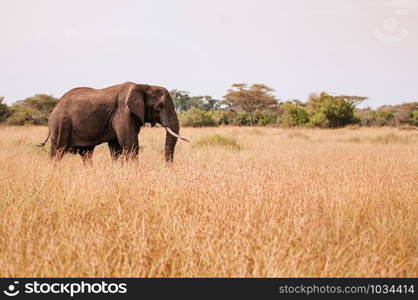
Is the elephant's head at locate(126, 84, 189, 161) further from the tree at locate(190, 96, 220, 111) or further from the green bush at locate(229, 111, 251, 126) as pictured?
the tree at locate(190, 96, 220, 111)

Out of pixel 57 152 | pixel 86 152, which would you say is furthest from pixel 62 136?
pixel 86 152

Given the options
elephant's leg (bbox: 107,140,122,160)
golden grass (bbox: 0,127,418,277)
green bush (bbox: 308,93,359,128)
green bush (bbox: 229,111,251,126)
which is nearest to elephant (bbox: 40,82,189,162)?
elephant's leg (bbox: 107,140,122,160)

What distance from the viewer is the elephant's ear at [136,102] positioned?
5828 mm

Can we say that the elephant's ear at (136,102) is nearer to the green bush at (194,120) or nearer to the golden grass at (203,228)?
the golden grass at (203,228)

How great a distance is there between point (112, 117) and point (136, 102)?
22.8 inches

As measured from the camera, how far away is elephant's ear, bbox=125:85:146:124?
229 inches

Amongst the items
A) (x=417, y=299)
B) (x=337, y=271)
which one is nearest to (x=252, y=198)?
(x=337, y=271)

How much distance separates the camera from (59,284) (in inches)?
76.9

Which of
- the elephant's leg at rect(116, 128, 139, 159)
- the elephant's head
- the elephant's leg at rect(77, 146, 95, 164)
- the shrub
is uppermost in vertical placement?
the elephant's head

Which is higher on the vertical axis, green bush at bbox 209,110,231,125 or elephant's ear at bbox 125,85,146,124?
elephant's ear at bbox 125,85,146,124

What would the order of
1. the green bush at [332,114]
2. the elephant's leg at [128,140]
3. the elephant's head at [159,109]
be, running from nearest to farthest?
the elephant's leg at [128,140] → the elephant's head at [159,109] → the green bush at [332,114]

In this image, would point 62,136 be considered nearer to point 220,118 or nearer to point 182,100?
point 220,118

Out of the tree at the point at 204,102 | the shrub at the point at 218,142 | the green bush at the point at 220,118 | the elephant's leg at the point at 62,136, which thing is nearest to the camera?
the elephant's leg at the point at 62,136

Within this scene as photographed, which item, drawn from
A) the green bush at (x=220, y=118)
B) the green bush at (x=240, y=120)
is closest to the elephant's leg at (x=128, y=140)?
the green bush at (x=220, y=118)
